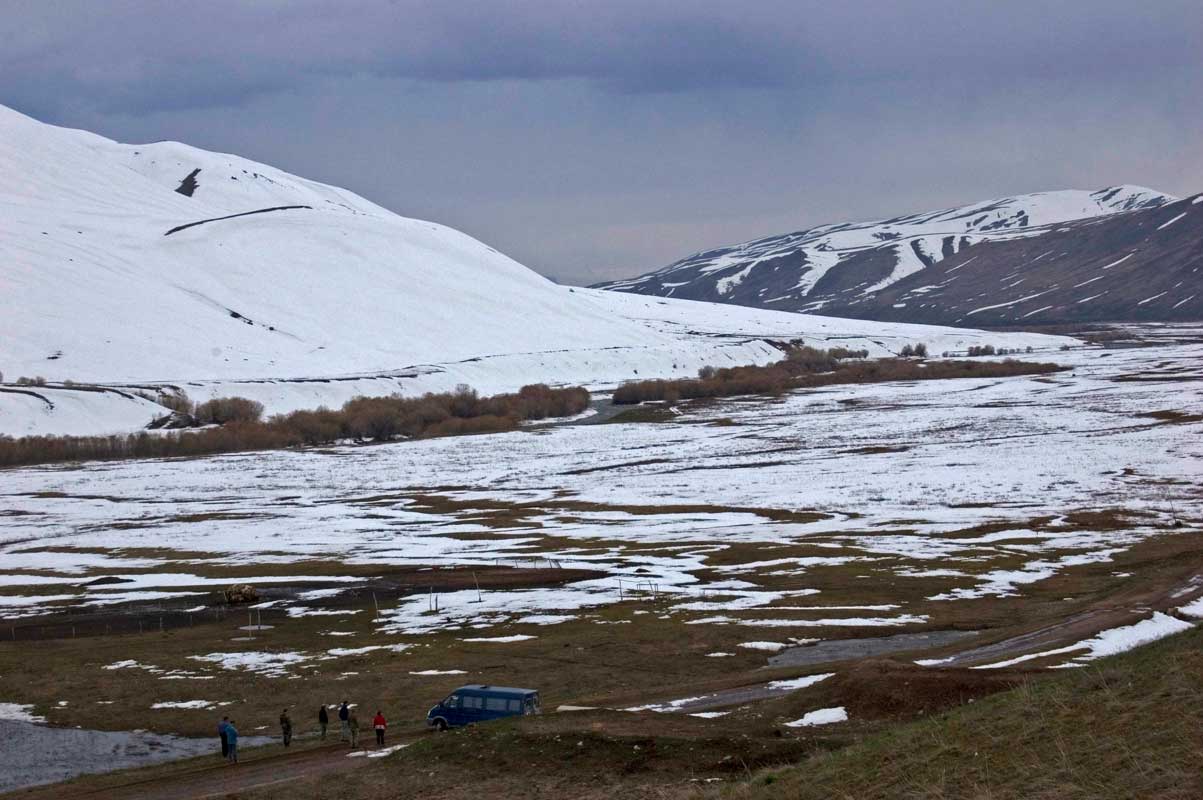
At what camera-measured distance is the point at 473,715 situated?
99.0ft

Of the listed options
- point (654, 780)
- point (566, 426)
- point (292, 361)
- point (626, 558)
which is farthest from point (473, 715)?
point (292, 361)

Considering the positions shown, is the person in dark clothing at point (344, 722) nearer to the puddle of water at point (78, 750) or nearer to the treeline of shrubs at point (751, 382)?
the puddle of water at point (78, 750)

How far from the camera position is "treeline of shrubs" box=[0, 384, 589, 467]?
429 ft

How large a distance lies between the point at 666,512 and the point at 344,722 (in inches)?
1938

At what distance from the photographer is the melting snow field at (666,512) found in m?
51.6

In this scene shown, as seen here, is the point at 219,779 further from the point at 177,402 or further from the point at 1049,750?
the point at 177,402

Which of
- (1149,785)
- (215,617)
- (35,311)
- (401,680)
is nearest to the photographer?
(1149,785)

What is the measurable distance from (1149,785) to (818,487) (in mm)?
A: 72980

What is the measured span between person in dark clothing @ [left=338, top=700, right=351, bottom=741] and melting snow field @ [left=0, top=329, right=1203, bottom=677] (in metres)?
9.10

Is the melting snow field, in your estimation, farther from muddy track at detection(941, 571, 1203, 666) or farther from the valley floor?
muddy track at detection(941, 571, 1203, 666)

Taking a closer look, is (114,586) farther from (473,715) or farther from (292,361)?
(292,361)

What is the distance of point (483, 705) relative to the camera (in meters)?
30.2

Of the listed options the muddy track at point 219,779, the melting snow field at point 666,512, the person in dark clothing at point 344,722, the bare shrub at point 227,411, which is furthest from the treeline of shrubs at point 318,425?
the muddy track at point 219,779

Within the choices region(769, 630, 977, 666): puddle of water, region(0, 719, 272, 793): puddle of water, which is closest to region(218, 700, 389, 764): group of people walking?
region(0, 719, 272, 793): puddle of water
